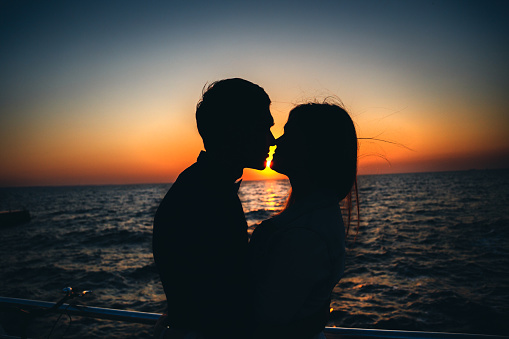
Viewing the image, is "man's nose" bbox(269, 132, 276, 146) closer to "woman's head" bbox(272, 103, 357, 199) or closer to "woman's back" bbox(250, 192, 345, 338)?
"woman's head" bbox(272, 103, 357, 199)

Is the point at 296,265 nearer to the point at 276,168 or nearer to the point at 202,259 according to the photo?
the point at 202,259

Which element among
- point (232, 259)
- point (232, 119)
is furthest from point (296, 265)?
point (232, 119)

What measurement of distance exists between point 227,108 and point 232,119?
0.08 metres

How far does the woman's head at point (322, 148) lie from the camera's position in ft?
6.19

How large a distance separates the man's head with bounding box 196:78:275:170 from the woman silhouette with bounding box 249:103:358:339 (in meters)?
0.45

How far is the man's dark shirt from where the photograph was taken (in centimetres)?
137

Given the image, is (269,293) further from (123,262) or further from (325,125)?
(123,262)

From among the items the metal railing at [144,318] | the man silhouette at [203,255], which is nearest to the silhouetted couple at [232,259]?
the man silhouette at [203,255]

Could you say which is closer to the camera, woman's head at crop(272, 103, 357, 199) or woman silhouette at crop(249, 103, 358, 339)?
woman silhouette at crop(249, 103, 358, 339)

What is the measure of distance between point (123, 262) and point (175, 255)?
51.6ft

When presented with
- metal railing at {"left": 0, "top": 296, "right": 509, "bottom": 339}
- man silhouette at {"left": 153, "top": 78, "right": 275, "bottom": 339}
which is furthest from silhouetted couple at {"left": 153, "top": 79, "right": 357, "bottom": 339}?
metal railing at {"left": 0, "top": 296, "right": 509, "bottom": 339}

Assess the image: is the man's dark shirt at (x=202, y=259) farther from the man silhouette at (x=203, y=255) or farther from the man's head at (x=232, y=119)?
the man's head at (x=232, y=119)

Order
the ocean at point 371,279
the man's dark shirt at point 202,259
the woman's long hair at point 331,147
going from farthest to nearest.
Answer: the ocean at point 371,279 → the woman's long hair at point 331,147 → the man's dark shirt at point 202,259

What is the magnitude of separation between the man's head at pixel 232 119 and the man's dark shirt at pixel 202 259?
0.36 metres
